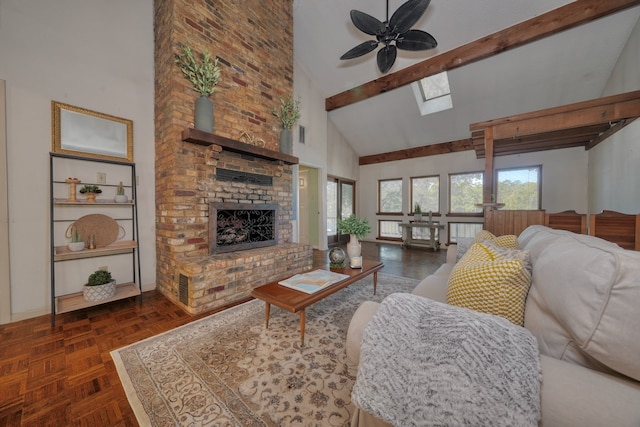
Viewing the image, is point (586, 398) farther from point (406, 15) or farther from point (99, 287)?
point (99, 287)

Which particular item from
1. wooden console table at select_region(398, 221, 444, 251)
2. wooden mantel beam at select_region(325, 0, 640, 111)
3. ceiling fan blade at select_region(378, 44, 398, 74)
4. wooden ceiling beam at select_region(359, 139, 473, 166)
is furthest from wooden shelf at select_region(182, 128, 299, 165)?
wooden ceiling beam at select_region(359, 139, 473, 166)

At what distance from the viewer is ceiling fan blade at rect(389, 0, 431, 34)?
2.08 m

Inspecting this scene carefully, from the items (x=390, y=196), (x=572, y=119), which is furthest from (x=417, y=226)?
(x=572, y=119)

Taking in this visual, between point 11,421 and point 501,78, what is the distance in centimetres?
647

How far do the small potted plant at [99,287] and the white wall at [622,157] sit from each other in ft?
19.4

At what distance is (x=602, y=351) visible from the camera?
55 cm

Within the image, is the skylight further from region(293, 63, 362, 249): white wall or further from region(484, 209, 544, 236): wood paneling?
region(484, 209, 544, 236): wood paneling

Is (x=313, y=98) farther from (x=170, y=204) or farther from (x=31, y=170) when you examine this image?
(x=31, y=170)

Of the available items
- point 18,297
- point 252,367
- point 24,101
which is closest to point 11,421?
point 252,367

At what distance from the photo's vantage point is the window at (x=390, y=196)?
6.64 metres

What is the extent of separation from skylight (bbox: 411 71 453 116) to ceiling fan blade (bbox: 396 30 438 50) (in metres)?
2.43

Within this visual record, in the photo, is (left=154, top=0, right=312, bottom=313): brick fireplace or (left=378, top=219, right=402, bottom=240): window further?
(left=378, top=219, right=402, bottom=240): window

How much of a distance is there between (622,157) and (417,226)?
3.32 metres

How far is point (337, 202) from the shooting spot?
6.42 m
